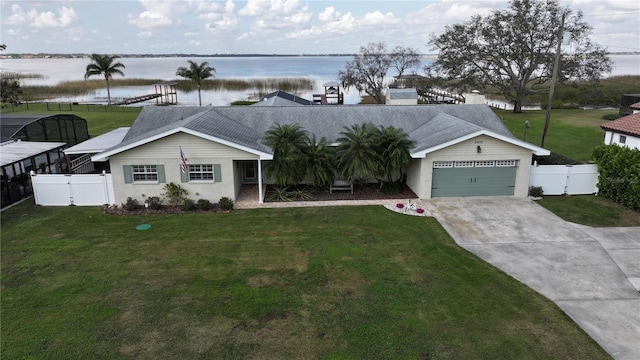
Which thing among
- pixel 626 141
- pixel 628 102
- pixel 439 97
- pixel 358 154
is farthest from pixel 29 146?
pixel 439 97

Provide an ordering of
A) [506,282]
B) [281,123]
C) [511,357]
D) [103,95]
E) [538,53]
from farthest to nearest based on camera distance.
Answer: [103,95] → [538,53] → [281,123] → [506,282] → [511,357]

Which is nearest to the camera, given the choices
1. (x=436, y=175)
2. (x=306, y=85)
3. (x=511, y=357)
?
(x=511, y=357)

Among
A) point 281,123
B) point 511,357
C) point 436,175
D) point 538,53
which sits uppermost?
point 538,53

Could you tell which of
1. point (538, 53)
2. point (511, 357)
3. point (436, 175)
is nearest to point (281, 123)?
point (436, 175)

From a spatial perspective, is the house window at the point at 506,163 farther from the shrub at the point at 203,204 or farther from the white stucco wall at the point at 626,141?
the shrub at the point at 203,204

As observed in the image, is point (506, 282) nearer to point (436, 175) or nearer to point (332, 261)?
point (332, 261)

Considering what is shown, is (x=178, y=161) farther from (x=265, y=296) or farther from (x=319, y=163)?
(x=265, y=296)

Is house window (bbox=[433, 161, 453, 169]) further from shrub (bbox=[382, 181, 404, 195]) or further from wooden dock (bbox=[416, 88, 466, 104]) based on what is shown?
wooden dock (bbox=[416, 88, 466, 104])

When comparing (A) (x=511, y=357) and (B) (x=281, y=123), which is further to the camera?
(B) (x=281, y=123)
